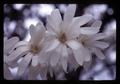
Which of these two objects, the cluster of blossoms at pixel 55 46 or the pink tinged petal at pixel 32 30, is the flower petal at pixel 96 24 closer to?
the cluster of blossoms at pixel 55 46

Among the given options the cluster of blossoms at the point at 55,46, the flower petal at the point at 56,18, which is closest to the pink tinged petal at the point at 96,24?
the cluster of blossoms at the point at 55,46

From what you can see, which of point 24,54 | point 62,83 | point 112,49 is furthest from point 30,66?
point 112,49

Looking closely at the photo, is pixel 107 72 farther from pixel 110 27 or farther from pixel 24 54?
pixel 24 54

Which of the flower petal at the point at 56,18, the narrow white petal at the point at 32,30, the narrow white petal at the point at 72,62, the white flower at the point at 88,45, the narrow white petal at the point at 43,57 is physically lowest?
the narrow white petal at the point at 72,62

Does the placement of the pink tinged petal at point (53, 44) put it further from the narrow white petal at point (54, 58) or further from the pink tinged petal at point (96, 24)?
the pink tinged petal at point (96, 24)

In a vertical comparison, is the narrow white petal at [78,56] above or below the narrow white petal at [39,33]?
below

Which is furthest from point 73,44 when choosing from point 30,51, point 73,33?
point 30,51

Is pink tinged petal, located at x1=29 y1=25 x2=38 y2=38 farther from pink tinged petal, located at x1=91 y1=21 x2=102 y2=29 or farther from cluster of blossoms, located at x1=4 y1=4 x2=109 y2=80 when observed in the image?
pink tinged petal, located at x1=91 y1=21 x2=102 y2=29

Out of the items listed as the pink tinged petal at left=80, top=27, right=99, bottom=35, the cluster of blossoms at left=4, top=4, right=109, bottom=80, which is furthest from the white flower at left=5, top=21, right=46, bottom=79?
the pink tinged petal at left=80, top=27, right=99, bottom=35
